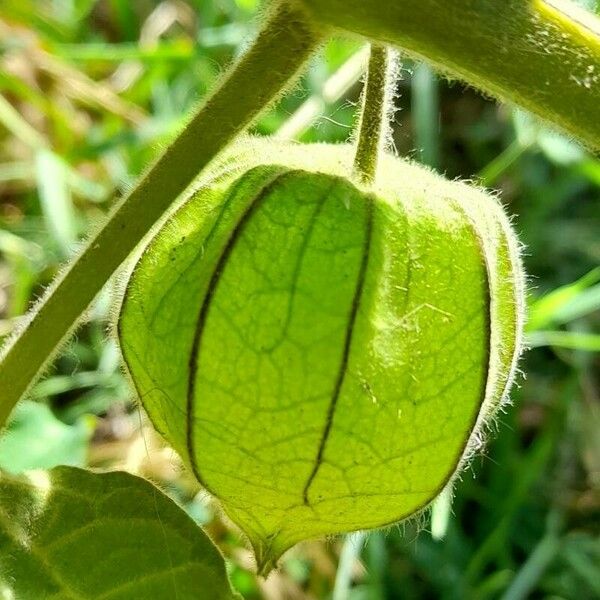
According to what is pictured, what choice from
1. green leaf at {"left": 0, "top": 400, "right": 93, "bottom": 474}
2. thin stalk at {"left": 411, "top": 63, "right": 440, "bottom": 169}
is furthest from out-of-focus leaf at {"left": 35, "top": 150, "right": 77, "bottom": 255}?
thin stalk at {"left": 411, "top": 63, "right": 440, "bottom": 169}

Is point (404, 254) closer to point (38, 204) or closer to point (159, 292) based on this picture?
point (159, 292)

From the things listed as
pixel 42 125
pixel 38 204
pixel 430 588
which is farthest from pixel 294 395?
pixel 42 125

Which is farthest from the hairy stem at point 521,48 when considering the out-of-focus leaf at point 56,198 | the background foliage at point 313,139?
the out-of-focus leaf at point 56,198

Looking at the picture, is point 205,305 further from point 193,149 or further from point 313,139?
point 313,139

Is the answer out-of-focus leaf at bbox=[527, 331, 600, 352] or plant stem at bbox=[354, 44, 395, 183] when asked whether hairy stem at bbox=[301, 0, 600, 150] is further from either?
out-of-focus leaf at bbox=[527, 331, 600, 352]

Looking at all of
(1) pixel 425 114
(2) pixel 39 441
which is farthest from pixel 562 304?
(2) pixel 39 441
